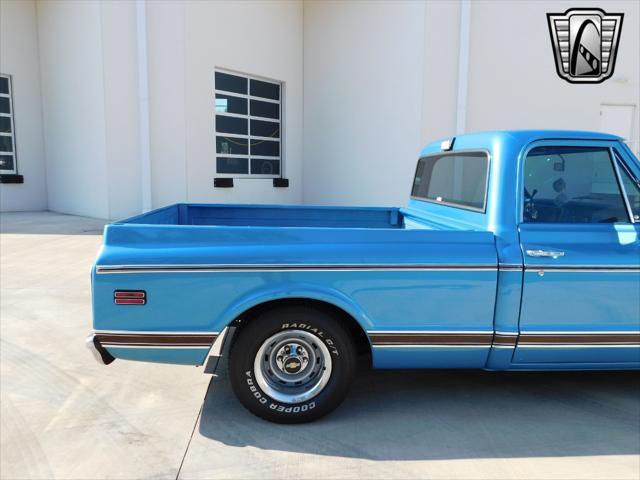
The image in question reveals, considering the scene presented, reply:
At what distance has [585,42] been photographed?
11094 millimetres

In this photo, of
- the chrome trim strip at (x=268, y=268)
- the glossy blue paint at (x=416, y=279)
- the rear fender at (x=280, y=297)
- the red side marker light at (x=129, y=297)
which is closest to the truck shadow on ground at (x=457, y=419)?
the glossy blue paint at (x=416, y=279)

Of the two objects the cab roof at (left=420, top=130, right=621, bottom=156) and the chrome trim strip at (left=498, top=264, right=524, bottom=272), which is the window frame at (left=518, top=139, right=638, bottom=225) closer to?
the cab roof at (left=420, top=130, right=621, bottom=156)

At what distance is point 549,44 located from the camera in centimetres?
1105

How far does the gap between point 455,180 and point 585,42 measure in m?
9.14

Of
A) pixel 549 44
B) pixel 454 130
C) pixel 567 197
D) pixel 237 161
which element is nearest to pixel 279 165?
pixel 237 161

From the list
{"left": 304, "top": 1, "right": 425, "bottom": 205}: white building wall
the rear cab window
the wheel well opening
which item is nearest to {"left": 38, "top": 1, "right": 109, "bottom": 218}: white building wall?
{"left": 304, "top": 1, "right": 425, "bottom": 205}: white building wall

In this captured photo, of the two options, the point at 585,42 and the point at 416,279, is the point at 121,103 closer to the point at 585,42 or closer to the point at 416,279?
the point at 416,279

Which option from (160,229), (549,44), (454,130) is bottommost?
(160,229)

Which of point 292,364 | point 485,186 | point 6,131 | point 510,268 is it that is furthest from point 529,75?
point 6,131

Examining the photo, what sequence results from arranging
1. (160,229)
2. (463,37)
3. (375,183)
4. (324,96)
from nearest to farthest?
1. (160,229)
2. (463,37)
3. (375,183)
4. (324,96)

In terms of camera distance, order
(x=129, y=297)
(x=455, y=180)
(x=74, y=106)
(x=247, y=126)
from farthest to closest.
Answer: (x=247, y=126), (x=74, y=106), (x=455, y=180), (x=129, y=297)

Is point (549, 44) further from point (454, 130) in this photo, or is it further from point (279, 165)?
point (279, 165)

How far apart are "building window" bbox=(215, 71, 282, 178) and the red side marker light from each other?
9.10 metres

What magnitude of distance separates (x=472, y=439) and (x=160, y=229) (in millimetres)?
2098
